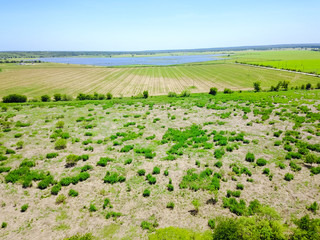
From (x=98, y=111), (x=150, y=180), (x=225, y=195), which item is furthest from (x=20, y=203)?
(x=98, y=111)

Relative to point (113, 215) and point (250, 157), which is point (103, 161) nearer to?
point (113, 215)

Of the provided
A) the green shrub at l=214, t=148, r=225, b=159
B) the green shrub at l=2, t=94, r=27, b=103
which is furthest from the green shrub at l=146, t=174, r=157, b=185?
the green shrub at l=2, t=94, r=27, b=103

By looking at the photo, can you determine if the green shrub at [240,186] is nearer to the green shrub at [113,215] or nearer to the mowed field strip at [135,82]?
the green shrub at [113,215]

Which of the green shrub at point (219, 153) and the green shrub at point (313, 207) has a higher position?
the green shrub at point (219, 153)

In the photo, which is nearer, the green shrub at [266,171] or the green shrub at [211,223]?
the green shrub at [211,223]

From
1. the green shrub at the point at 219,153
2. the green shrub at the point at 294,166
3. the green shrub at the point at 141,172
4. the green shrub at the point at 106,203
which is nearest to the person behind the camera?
the green shrub at the point at 106,203

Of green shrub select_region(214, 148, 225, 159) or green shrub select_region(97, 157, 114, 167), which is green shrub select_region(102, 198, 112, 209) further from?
green shrub select_region(214, 148, 225, 159)

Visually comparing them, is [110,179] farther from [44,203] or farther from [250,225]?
[250,225]

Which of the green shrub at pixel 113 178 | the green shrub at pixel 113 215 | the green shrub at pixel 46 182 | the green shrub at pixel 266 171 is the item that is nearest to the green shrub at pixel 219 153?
the green shrub at pixel 266 171

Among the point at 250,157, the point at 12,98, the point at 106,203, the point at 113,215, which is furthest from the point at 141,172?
the point at 12,98
